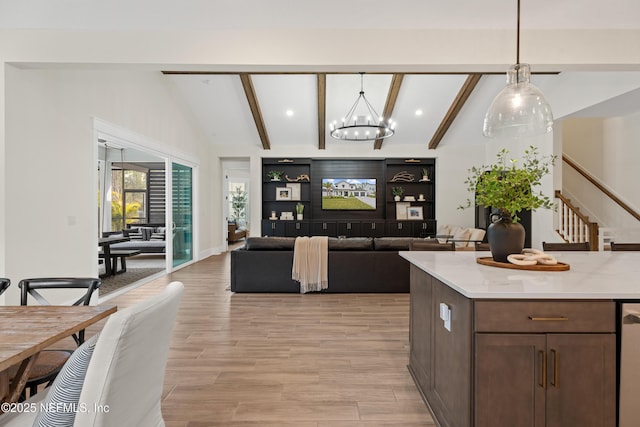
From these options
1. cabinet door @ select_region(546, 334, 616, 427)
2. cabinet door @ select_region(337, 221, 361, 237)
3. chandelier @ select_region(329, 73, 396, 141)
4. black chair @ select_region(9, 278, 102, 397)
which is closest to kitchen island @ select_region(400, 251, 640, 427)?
cabinet door @ select_region(546, 334, 616, 427)

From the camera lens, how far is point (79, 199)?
423 cm

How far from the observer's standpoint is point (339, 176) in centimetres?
955

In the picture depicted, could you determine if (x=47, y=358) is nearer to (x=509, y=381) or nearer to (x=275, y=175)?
(x=509, y=381)

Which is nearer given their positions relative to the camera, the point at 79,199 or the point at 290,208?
the point at 79,199

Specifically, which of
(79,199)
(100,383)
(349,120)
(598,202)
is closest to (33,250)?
(79,199)

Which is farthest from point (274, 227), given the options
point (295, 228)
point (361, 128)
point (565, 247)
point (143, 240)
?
point (565, 247)

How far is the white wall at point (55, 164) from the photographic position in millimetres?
3279

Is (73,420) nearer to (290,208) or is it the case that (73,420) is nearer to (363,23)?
(363,23)

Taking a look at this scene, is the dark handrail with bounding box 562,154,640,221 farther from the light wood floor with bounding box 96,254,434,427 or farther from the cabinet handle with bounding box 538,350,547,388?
the cabinet handle with bounding box 538,350,547,388

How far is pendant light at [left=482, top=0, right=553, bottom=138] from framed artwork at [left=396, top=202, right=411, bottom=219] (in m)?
6.98

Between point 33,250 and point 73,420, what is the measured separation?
3.39 m

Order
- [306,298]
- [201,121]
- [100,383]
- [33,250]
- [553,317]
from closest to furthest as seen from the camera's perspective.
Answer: [100,383] < [553,317] < [33,250] < [306,298] < [201,121]

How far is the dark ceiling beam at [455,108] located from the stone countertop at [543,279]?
4.93 m

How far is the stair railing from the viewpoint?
17.8ft
